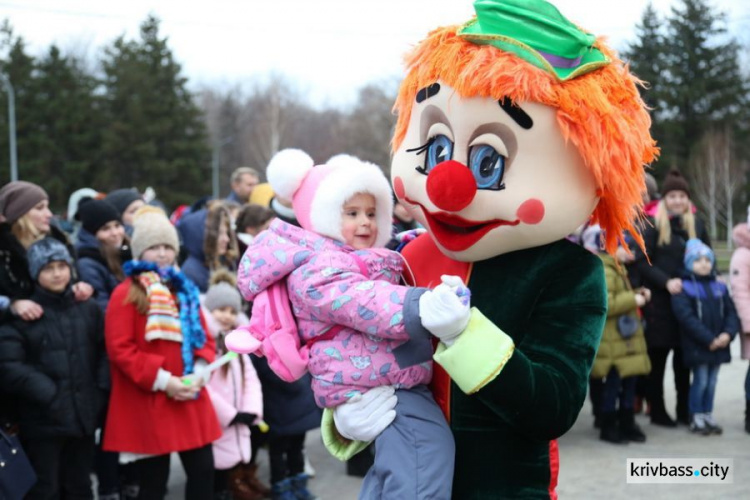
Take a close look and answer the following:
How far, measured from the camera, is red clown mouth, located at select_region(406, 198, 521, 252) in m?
2.32

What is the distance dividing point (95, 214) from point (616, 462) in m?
4.02

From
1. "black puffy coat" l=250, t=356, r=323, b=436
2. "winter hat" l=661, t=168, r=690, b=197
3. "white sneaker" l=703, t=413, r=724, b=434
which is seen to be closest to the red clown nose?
"black puffy coat" l=250, t=356, r=323, b=436

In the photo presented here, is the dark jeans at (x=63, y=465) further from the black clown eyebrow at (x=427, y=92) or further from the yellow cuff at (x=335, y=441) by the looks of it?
the black clown eyebrow at (x=427, y=92)

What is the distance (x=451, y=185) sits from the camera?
2201mm

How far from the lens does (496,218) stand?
2.30 meters

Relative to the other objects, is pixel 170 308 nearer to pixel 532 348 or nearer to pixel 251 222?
pixel 251 222

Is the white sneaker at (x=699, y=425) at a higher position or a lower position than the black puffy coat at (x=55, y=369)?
lower

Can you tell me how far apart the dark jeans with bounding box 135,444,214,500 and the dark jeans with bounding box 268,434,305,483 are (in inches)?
26.6

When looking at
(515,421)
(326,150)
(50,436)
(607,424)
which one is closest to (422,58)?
(515,421)

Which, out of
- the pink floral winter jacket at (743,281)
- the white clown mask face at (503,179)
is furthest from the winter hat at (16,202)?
the pink floral winter jacket at (743,281)

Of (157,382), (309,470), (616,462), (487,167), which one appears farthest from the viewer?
(616,462)

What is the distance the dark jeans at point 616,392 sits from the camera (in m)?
6.09

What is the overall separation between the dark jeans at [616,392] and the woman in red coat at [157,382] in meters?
3.16

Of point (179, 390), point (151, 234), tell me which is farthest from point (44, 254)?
point (179, 390)
